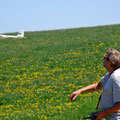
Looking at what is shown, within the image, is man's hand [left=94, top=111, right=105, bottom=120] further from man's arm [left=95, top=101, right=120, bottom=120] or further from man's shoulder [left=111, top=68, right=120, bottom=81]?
man's shoulder [left=111, top=68, right=120, bottom=81]

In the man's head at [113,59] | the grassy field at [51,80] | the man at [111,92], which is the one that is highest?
the man's head at [113,59]

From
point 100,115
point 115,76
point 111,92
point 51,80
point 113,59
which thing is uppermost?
point 113,59

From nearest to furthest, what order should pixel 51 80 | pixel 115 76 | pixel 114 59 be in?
pixel 115 76, pixel 114 59, pixel 51 80

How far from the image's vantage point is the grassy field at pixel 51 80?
7.30m

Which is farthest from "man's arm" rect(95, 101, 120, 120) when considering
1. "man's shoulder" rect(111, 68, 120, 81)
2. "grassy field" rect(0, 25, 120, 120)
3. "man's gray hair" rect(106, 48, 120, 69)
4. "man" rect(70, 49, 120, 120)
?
"grassy field" rect(0, 25, 120, 120)

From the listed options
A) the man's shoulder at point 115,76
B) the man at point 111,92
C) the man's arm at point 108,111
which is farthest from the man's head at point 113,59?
the man's arm at point 108,111

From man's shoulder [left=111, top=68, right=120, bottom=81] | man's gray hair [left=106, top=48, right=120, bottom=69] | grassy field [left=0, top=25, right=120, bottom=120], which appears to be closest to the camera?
man's shoulder [left=111, top=68, right=120, bottom=81]

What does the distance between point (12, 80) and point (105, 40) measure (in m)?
9.60

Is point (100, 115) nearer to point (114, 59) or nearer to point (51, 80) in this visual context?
point (114, 59)

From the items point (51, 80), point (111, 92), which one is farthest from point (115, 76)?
point (51, 80)

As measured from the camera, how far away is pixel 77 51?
18.6m

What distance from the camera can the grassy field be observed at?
7301 millimetres

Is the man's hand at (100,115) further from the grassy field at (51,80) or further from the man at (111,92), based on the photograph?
the grassy field at (51,80)

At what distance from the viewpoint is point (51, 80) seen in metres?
12.6
